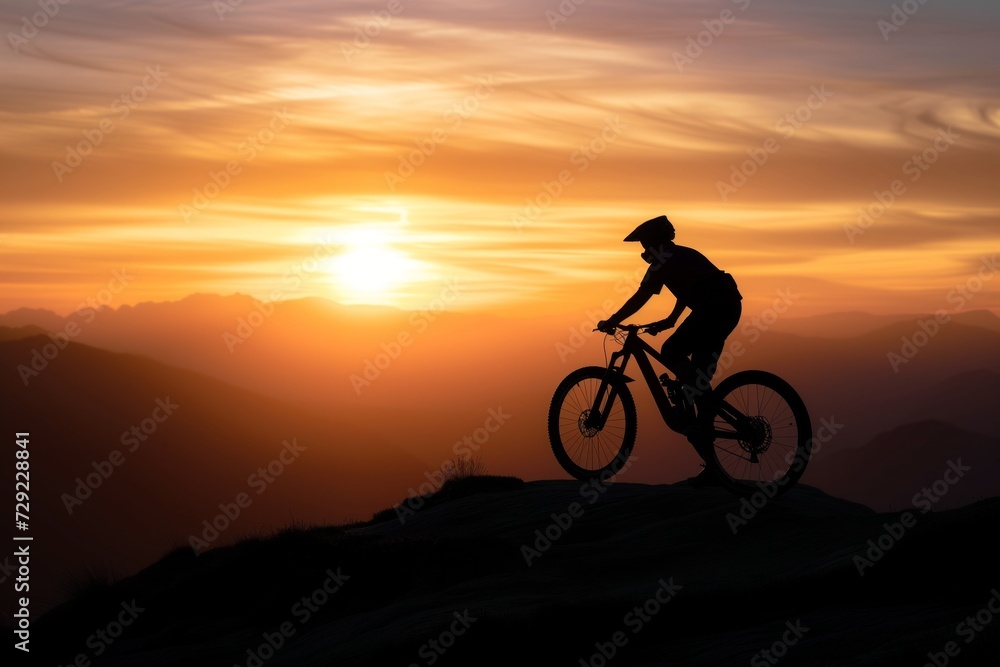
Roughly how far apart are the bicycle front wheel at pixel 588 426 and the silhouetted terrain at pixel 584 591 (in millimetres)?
711

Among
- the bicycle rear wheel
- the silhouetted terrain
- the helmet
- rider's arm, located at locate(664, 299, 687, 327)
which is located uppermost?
the helmet

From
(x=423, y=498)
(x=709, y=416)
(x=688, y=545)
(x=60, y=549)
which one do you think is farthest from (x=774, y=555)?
(x=60, y=549)

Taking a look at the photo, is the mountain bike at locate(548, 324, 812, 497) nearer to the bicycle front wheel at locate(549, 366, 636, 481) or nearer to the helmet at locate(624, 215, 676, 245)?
the bicycle front wheel at locate(549, 366, 636, 481)

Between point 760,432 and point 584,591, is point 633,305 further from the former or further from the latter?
point 584,591

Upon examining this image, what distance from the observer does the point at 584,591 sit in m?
10.0

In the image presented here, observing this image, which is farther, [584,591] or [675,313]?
[675,313]

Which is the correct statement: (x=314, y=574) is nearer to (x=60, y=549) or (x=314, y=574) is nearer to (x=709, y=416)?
(x=709, y=416)

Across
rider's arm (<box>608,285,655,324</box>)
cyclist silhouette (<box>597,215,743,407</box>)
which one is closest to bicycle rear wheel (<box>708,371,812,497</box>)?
cyclist silhouette (<box>597,215,743,407</box>)

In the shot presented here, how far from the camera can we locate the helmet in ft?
37.9

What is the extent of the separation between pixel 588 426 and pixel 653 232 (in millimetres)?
2584

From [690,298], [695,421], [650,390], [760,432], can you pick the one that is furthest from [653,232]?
[760,432]

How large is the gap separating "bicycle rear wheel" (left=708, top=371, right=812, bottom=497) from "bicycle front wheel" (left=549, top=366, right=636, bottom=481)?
1.32 metres

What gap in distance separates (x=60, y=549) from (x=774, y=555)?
208478 mm

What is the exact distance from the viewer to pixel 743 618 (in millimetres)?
8281
